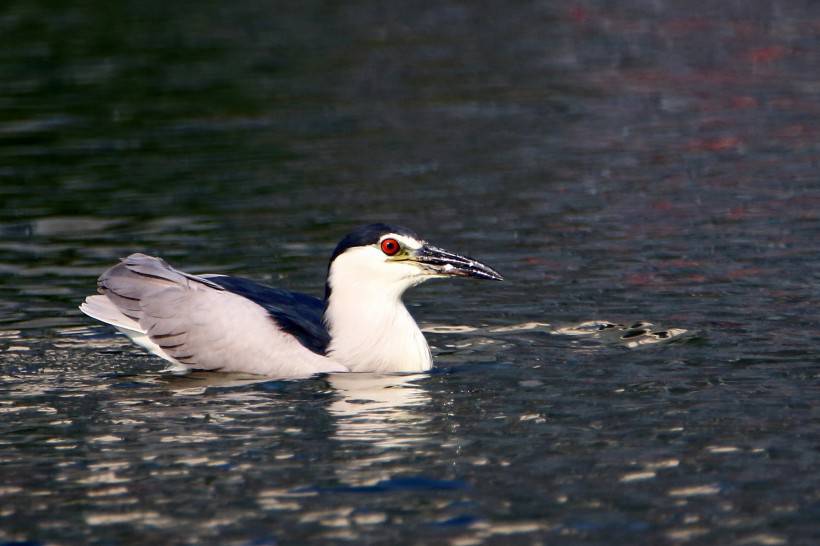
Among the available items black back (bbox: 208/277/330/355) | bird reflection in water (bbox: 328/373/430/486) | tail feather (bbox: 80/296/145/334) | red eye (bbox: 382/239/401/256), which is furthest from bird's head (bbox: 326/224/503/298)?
tail feather (bbox: 80/296/145/334)

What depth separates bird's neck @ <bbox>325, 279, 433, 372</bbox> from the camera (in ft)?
40.7

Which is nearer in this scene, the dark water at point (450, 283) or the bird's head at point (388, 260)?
the dark water at point (450, 283)

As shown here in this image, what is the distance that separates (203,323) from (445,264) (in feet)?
6.57

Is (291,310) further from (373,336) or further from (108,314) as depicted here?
(108,314)

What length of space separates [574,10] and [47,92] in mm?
14775

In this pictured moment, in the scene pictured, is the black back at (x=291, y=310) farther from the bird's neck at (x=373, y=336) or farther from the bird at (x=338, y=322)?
the bird's neck at (x=373, y=336)

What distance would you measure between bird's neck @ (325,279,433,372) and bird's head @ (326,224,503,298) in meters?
0.09

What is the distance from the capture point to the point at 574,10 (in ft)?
126

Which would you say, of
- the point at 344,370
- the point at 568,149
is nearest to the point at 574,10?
the point at 568,149

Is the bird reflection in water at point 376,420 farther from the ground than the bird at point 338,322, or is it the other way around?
the bird at point 338,322

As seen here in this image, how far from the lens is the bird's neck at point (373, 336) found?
40.7 ft

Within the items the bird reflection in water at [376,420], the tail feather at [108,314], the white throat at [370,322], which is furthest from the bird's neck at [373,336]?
the tail feather at [108,314]

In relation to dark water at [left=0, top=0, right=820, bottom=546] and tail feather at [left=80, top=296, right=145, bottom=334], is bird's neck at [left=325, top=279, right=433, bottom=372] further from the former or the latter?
tail feather at [left=80, top=296, right=145, bottom=334]

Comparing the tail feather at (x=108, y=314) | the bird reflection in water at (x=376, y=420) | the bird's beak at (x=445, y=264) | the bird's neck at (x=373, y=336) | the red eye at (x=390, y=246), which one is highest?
the red eye at (x=390, y=246)
